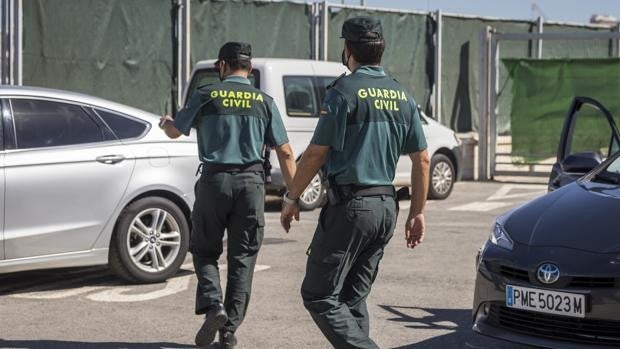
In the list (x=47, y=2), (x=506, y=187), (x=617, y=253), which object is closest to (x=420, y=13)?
(x=506, y=187)

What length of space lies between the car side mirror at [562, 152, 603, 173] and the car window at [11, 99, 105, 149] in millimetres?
3318

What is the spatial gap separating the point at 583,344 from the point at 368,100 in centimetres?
166

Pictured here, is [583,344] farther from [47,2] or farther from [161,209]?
[47,2]

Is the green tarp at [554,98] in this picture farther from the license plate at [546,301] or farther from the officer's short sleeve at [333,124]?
the officer's short sleeve at [333,124]

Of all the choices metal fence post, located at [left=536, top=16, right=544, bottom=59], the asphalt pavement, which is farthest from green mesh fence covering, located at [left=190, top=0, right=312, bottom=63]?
the asphalt pavement

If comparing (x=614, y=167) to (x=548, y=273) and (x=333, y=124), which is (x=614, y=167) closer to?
(x=548, y=273)

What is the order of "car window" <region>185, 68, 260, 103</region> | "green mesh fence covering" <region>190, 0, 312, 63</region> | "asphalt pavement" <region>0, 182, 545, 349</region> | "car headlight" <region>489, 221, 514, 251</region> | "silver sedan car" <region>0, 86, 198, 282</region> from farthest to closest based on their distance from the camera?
"green mesh fence covering" <region>190, 0, 312, 63</region>, "car window" <region>185, 68, 260, 103</region>, "silver sedan car" <region>0, 86, 198, 282</region>, "asphalt pavement" <region>0, 182, 545, 349</region>, "car headlight" <region>489, 221, 514, 251</region>

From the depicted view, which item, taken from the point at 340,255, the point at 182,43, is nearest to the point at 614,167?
the point at 340,255

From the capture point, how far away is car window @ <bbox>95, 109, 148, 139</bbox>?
8938 mm

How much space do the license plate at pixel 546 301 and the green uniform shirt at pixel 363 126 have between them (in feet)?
3.54

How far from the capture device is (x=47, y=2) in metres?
15.9

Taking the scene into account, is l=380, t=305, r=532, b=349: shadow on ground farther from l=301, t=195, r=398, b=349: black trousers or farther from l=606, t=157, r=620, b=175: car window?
l=301, t=195, r=398, b=349: black trousers

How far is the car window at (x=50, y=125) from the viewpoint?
8.50 metres

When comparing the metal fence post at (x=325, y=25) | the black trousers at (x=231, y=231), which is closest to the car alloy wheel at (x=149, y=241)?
the black trousers at (x=231, y=231)
